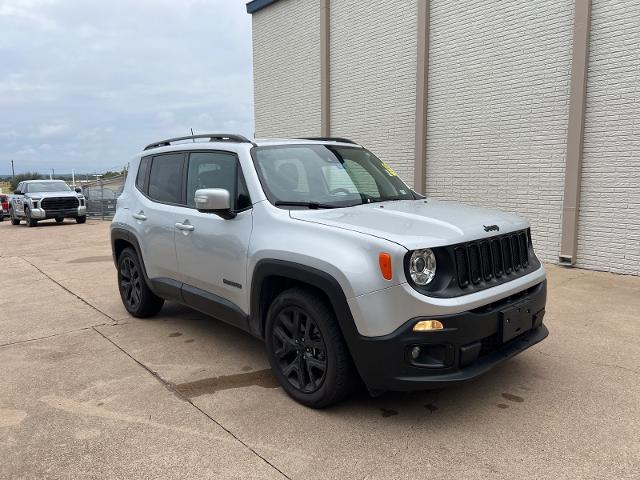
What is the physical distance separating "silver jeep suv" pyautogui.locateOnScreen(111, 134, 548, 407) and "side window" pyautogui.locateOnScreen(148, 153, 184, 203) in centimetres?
2

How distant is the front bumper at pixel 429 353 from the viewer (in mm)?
2947

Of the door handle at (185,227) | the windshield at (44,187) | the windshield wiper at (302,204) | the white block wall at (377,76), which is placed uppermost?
the white block wall at (377,76)

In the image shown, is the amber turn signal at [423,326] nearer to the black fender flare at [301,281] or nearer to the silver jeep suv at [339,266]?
the silver jeep suv at [339,266]

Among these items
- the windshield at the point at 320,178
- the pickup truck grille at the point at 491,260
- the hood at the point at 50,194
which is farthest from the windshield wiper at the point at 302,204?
the hood at the point at 50,194

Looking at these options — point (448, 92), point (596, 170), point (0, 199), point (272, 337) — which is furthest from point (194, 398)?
point (0, 199)

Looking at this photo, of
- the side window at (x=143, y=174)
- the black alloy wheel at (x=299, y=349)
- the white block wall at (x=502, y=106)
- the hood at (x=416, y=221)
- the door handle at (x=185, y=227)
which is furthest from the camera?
the white block wall at (x=502, y=106)

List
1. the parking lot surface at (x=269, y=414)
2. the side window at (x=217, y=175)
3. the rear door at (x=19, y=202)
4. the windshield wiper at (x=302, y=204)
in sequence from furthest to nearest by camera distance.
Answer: the rear door at (x=19, y=202) → the side window at (x=217, y=175) → the windshield wiper at (x=302, y=204) → the parking lot surface at (x=269, y=414)

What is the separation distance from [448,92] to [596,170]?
309 centimetres

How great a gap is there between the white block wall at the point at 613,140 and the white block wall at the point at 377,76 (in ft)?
11.5

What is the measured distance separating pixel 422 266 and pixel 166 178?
305 centimetres

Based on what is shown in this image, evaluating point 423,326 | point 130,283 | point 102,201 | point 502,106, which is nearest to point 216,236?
point 423,326

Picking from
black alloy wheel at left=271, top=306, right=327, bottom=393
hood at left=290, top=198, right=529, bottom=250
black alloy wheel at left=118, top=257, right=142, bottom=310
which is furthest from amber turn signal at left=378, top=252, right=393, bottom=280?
black alloy wheel at left=118, top=257, right=142, bottom=310

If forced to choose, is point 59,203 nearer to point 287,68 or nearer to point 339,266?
point 287,68

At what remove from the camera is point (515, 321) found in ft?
10.9
